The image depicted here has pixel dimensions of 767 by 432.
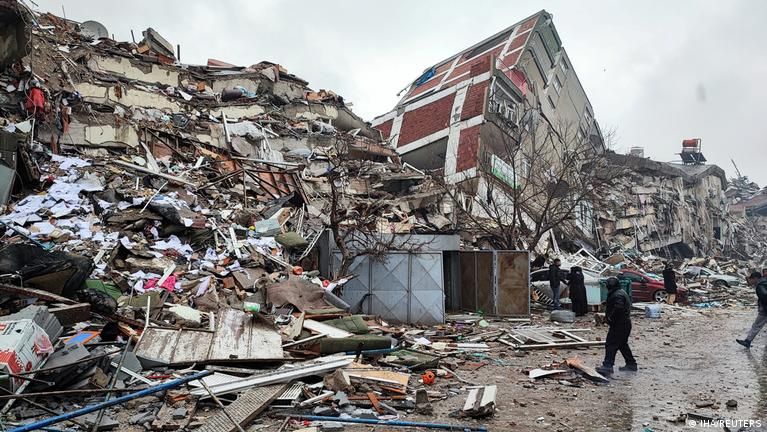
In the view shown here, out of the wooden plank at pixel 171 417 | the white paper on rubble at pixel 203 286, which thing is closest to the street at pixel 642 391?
the wooden plank at pixel 171 417

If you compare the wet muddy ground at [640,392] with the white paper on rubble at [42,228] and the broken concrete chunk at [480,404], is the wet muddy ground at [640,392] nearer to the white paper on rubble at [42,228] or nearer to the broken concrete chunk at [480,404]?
the broken concrete chunk at [480,404]

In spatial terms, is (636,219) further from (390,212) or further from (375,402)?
(375,402)

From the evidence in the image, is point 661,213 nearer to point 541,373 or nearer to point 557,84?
point 557,84

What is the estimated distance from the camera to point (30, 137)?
39.5 ft

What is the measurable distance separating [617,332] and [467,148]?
18700 mm

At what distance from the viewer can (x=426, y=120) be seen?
92.3 feet

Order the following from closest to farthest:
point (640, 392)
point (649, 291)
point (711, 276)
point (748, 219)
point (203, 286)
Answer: point (640, 392)
point (203, 286)
point (649, 291)
point (711, 276)
point (748, 219)

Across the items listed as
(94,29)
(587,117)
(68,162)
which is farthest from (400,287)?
(587,117)

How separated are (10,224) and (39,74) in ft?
24.2

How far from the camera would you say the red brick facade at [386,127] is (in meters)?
30.1

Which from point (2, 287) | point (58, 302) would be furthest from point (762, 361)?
point (2, 287)

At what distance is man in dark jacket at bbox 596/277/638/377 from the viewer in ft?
21.7

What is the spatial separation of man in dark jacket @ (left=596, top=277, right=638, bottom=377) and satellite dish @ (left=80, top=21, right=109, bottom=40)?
78.2 feet

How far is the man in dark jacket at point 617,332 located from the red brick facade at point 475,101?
1913cm
